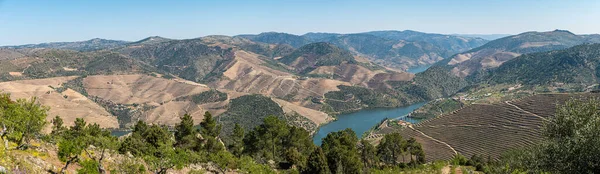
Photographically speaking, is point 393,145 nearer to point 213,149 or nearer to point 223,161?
point 213,149

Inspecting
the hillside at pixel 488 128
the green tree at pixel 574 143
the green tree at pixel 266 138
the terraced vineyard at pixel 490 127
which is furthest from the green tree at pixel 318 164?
the hillside at pixel 488 128

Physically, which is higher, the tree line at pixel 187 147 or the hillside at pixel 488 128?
the tree line at pixel 187 147

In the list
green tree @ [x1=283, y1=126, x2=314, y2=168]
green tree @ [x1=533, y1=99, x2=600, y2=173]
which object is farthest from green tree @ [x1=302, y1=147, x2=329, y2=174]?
green tree @ [x1=533, y1=99, x2=600, y2=173]

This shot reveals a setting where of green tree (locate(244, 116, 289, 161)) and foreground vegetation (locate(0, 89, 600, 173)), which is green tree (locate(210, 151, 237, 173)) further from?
green tree (locate(244, 116, 289, 161))

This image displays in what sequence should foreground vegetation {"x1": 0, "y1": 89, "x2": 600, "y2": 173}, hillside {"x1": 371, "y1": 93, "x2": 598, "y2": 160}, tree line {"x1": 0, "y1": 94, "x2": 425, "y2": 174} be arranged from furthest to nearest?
hillside {"x1": 371, "y1": 93, "x2": 598, "y2": 160} → tree line {"x1": 0, "y1": 94, "x2": 425, "y2": 174} → foreground vegetation {"x1": 0, "y1": 89, "x2": 600, "y2": 173}

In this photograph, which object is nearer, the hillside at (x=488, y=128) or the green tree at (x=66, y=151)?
the green tree at (x=66, y=151)

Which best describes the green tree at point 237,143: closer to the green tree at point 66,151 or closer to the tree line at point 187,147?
the tree line at point 187,147

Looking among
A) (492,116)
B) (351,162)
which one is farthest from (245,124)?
(351,162)

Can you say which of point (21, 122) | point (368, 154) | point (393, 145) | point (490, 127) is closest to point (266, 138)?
point (368, 154)

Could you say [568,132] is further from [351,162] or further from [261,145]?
[261,145]
